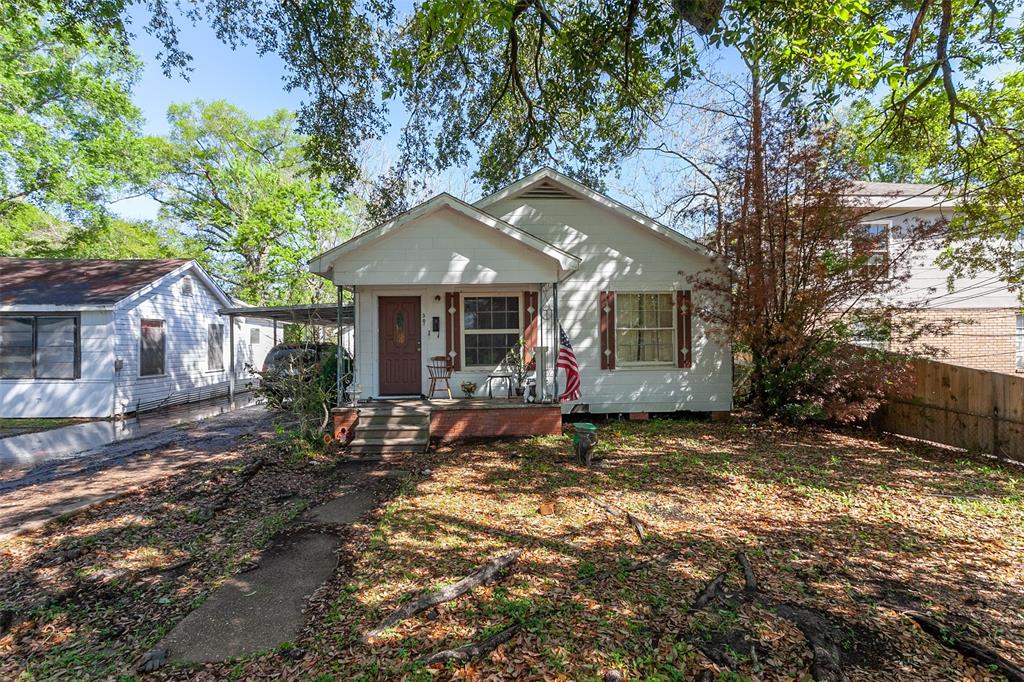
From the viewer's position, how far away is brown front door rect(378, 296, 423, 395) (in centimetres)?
1000

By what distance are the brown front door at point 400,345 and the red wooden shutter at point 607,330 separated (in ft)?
13.1

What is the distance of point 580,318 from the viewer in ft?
35.6

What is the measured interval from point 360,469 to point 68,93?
22.1 m

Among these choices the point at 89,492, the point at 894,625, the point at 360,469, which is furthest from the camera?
the point at 360,469

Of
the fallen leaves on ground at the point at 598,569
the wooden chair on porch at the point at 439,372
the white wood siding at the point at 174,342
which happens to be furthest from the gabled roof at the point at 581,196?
the white wood siding at the point at 174,342

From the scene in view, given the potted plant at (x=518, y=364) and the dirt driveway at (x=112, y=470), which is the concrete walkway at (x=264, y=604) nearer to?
the dirt driveway at (x=112, y=470)

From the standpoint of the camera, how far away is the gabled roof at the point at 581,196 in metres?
10.5

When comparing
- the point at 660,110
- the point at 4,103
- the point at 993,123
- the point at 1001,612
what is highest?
the point at 4,103

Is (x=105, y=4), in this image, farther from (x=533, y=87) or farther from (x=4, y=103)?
(x=4, y=103)

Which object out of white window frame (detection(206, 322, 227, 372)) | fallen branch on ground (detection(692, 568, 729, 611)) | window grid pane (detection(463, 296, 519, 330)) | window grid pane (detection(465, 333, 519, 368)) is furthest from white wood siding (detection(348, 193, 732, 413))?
white window frame (detection(206, 322, 227, 372))

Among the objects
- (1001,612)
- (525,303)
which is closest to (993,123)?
(525,303)

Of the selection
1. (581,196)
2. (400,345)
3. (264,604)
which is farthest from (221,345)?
(264,604)

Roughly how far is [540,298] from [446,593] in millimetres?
7175

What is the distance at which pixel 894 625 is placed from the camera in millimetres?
3314
